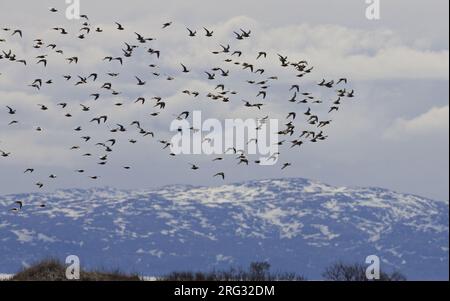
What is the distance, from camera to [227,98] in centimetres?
12581

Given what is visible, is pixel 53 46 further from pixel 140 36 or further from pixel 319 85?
pixel 319 85

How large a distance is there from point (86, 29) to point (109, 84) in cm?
821

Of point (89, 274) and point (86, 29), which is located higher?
point (86, 29)

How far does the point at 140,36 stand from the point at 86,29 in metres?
6.23
